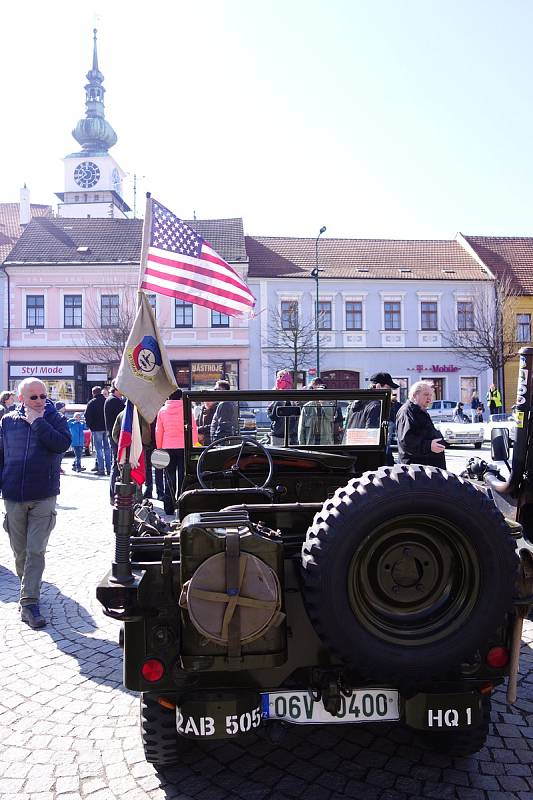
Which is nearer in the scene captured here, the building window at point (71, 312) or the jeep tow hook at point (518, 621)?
the jeep tow hook at point (518, 621)

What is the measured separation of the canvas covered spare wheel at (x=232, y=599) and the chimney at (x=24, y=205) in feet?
136

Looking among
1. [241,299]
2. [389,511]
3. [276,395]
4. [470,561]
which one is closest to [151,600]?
[389,511]

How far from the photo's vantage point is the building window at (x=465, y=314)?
111 ft

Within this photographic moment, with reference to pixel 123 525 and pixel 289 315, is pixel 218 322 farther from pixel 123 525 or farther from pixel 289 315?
pixel 123 525

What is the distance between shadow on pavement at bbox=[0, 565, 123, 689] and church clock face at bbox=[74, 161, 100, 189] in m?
62.2

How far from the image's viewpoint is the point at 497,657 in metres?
2.58

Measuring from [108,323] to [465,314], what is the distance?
63.1 ft

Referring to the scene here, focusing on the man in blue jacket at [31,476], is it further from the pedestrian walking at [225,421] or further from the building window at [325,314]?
the building window at [325,314]

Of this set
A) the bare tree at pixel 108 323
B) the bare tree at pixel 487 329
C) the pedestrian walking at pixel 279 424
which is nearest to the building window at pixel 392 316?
the bare tree at pixel 487 329

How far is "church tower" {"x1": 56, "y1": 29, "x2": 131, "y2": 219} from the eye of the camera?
5838cm

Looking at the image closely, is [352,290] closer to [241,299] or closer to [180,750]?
[241,299]

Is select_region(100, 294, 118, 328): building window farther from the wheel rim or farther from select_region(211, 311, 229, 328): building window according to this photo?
the wheel rim

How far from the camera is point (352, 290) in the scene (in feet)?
111

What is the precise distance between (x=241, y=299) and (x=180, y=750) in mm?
3791
